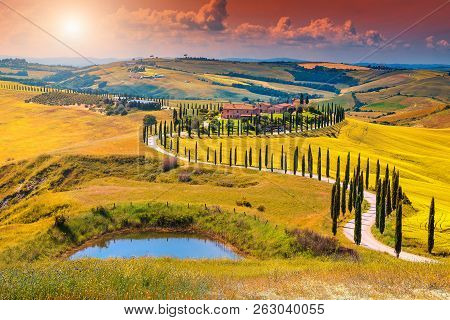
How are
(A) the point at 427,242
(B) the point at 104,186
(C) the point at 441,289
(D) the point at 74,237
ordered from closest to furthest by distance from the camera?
(C) the point at 441,289 → (A) the point at 427,242 → (D) the point at 74,237 → (B) the point at 104,186

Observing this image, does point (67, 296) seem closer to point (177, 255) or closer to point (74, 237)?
point (177, 255)

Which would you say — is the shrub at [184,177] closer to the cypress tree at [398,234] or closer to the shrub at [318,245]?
the shrub at [318,245]

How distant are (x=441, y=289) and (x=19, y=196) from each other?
370 ft

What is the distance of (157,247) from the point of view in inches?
3063

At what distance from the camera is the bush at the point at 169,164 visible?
127312mm

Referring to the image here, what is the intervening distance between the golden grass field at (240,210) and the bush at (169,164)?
2971mm

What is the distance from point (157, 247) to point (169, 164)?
174ft

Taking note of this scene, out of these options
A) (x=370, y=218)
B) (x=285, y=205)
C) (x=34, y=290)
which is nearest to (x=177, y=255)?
(x=285, y=205)

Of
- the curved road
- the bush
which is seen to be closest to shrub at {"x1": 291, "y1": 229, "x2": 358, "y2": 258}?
the curved road

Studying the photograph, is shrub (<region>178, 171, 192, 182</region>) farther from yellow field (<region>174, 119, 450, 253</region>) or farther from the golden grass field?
yellow field (<region>174, 119, 450, 253</region>)

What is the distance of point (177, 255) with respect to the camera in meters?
73.1

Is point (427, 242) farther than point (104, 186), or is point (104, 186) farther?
point (104, 186)

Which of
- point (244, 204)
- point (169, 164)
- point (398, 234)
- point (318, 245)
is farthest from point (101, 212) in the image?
point (398, 234)

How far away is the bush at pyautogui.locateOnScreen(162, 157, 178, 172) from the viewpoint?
127312mm
